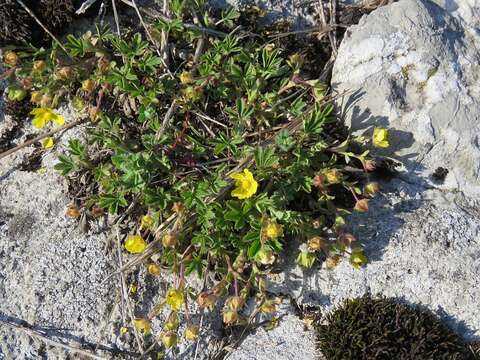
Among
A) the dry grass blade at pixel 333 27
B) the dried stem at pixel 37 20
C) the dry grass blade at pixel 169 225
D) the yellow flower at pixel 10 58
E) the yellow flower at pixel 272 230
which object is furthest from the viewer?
the dry grass blade at pixel 333 27

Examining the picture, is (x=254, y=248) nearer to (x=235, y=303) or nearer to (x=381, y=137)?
(x=235, y=303)

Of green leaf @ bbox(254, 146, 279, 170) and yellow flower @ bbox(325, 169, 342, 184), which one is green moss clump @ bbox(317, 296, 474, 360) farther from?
green leaf @ bbox(254, 146, 279, 170)

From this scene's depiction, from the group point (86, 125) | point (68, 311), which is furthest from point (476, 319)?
point (86, 125)

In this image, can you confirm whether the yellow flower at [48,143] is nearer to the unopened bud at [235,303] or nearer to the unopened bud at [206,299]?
the unopened bud at [206,299]

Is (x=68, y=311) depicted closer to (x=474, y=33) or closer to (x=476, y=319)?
(x=476, y=319)

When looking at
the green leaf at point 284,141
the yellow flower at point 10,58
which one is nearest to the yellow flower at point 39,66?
the yellow flower at point 10,58

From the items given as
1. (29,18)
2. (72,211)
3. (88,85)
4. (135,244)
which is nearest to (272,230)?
(135,244)
